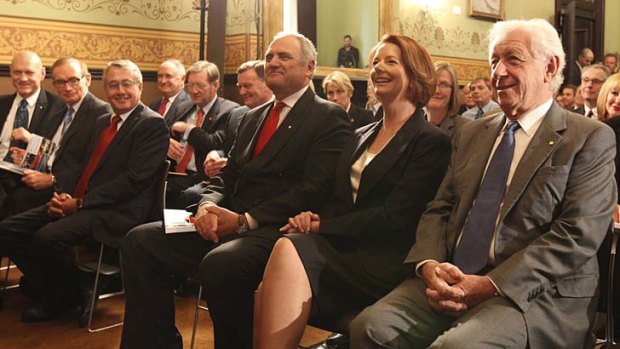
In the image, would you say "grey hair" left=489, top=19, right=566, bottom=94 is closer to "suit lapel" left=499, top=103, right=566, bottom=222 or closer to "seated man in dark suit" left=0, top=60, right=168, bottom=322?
"suit lapel" left=499, top=103, right=566, bottom=222

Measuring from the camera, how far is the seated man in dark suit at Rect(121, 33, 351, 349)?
266 centimetres

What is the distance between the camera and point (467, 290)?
6.31 ft

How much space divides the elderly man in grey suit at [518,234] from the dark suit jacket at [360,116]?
3.59 meters

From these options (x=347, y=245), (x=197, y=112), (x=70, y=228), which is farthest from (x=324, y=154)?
(x=197, y=112)

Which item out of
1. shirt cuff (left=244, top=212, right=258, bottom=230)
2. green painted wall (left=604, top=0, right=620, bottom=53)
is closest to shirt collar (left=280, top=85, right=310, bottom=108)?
shirt cuff (left=244, top=212, right=258, bottom=230)

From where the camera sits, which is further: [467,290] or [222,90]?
[222,90]

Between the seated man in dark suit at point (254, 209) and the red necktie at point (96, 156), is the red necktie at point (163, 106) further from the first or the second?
the seated man in dark suit at point (254, 209)

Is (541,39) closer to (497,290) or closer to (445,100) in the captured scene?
(497,290)

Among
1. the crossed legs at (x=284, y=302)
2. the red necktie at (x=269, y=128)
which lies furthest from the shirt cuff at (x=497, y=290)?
the red necktie at (x=269, y=128)

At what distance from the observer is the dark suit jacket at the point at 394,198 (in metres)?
2.38

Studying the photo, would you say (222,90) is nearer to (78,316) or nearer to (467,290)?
(78,316)

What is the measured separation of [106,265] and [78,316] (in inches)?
13.3

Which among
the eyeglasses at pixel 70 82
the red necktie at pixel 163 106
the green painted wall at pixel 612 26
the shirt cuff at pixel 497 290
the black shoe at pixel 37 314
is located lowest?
the black shoe at pixel 37 314

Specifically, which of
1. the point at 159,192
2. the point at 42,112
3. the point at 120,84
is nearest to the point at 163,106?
the point at 42,112
